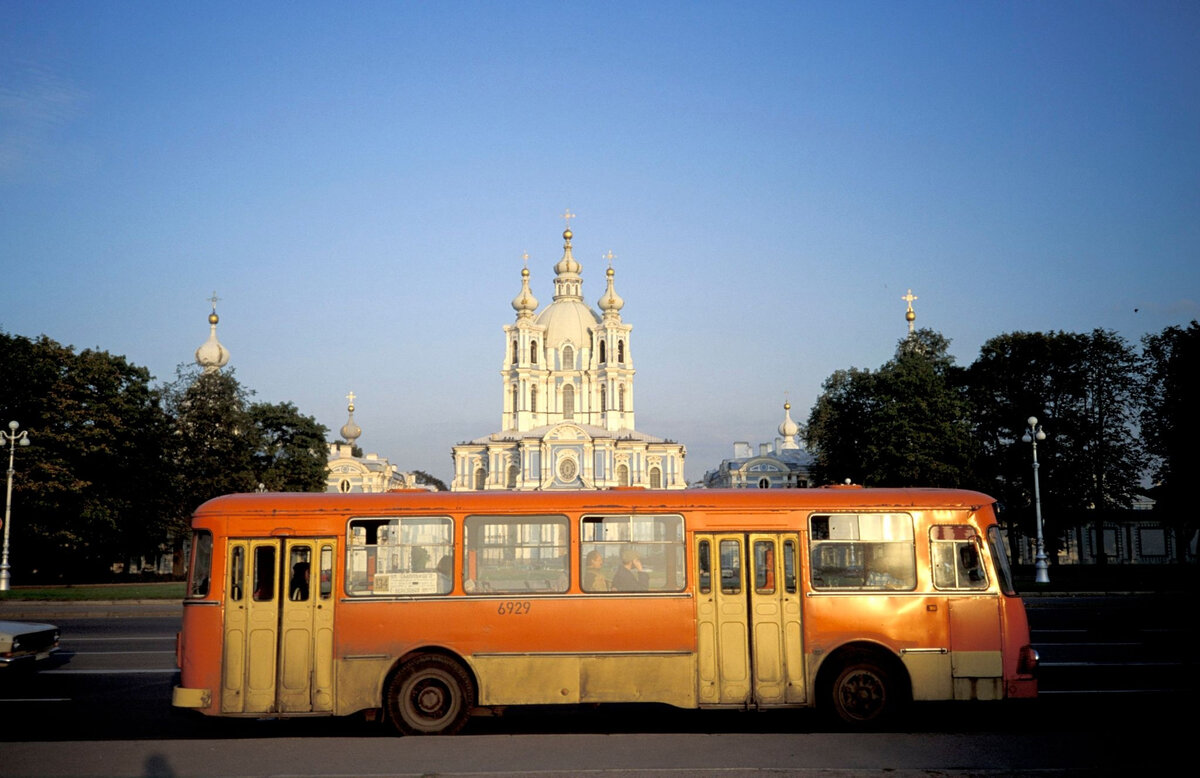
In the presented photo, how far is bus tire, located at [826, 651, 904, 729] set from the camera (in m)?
12.0

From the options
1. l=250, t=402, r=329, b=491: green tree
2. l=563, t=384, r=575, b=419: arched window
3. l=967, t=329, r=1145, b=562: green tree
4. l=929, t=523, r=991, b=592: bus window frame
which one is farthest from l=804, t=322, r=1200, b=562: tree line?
l=563, t=384, r=575, b=419: arched window

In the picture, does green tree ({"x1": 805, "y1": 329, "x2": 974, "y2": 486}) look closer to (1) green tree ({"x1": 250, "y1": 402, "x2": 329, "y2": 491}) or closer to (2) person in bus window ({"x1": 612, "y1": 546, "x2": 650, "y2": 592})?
(1) green tree ({"x1": 250, "y1": 402, "x2": 329, "y2": 491})

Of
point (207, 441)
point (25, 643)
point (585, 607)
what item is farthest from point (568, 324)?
point (585, 607)

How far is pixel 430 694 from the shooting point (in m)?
12.0

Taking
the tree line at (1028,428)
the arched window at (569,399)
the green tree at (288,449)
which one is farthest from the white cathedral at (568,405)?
the tree line at (1028,428)

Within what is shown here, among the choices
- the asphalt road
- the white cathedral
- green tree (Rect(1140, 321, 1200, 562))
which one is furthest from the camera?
the white cathedral

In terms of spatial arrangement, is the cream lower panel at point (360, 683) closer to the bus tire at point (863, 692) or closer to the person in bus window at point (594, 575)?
the person in bus window at point (594, 575)

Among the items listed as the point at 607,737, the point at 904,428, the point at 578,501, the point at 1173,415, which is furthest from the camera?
the point at 904,428

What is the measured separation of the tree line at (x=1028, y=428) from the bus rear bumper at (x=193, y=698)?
49406 millimetres

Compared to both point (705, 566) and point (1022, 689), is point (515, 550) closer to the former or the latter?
point (705, 566)

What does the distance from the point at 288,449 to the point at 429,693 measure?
60620 millimetres

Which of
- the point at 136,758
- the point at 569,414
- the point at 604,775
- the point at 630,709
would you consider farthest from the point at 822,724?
the point at 569,414

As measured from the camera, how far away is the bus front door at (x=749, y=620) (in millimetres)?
12031

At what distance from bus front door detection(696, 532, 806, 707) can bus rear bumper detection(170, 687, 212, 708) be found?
5.65m
